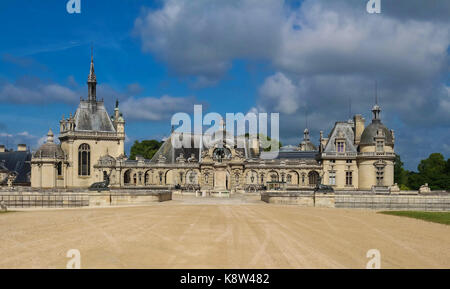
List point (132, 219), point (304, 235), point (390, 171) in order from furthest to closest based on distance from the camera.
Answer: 1. point (390, 171)
2. point (132, 219)
3. point (304, 235)

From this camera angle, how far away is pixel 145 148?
102438 mm

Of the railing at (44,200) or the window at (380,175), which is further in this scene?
the window at (380,175)

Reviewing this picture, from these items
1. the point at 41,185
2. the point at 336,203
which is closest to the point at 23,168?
the point at 41,185

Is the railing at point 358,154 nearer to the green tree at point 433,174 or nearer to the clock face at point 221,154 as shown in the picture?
the clock face at point 221,154

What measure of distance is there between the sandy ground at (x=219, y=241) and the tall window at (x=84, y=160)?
146 ft

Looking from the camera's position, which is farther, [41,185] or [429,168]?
[429,168]

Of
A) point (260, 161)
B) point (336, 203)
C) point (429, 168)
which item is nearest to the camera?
point (336, 203)

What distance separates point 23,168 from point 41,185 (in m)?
11.0

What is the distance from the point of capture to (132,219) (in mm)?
27672

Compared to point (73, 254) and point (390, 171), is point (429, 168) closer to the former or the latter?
point (390, 171)

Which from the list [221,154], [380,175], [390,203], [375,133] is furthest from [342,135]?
[390,203]

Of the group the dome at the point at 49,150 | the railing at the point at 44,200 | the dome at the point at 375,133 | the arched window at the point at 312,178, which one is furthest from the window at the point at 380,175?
the dome at the point at 49,150

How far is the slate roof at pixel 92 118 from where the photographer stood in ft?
246

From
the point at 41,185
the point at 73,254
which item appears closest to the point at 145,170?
the point at 41,185
